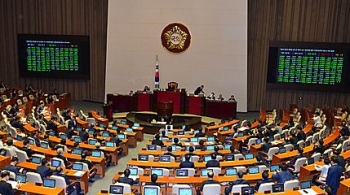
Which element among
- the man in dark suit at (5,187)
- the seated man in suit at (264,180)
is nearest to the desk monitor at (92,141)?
the man in dark suit at (5,187)

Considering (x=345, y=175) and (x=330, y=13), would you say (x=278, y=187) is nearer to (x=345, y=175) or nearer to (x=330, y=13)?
(x=345, y=175)

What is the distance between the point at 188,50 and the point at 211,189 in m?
16.2

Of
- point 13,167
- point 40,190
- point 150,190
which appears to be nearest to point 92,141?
point 13,167

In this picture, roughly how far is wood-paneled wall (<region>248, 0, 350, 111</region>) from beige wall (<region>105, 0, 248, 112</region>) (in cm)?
116

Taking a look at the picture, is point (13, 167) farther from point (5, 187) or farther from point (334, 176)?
Answer: point (334, 176)

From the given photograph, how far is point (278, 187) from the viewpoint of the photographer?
11.3 meters

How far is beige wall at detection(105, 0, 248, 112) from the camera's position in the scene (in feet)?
85.3

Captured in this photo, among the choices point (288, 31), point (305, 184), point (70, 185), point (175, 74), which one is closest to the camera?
point (305, 184)

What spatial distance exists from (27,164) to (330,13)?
64.4ft

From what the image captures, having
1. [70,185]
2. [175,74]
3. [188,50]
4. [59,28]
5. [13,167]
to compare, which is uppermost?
[59,28]

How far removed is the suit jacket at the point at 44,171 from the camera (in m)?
12.7

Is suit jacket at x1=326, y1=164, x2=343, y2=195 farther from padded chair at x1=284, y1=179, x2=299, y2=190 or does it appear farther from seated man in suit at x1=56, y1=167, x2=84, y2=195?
seated man in suit at x1=56, y1=167, x2=84, y2=195

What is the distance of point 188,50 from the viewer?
26.8m

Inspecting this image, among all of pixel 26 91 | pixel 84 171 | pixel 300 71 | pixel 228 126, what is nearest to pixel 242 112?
pixel 300 71
